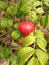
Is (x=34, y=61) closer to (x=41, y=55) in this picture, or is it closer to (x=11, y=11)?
(x=41, y=55)

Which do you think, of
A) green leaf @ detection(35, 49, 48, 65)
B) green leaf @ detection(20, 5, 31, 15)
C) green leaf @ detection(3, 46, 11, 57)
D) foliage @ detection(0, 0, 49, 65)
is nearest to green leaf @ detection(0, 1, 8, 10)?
foliage @ detection(0, 0, 49, 65)

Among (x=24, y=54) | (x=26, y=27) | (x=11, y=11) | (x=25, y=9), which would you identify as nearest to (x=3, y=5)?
(x=11, y=11)

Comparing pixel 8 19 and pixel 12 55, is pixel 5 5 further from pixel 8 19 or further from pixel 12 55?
pixel 12 55

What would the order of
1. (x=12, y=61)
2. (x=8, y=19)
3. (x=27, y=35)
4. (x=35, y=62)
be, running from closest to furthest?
(x=35, y=62) → (x=27, y=35) → (x=8, y=19) → (x=12, y=61)

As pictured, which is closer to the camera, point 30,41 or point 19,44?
point 30,41

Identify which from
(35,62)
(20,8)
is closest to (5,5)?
(20,8)

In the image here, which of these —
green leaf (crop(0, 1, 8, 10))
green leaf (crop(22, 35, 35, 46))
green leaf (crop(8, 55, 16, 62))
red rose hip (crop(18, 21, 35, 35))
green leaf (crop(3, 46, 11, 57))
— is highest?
green leaf (crop(0, 1, 8, 10))

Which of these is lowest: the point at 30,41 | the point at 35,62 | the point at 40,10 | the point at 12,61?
the point at 12,61

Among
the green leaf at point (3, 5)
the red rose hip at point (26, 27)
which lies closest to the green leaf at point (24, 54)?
the red rose hip at point (26, 27)

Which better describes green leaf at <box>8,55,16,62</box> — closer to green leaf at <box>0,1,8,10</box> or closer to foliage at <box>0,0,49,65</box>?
foliage at <box>0,0,49,65</box>

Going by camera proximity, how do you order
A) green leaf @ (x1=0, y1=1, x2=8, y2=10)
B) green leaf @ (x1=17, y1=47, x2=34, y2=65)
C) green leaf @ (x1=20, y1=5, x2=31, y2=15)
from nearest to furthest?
green leaf @ (x1=17, y1=47, x2=34, y2=65), green leaf @ (x1=20, y1=5, x2=31, y2=15), green leaf @ (x1=0, y1=1, x2=8, y2=10)

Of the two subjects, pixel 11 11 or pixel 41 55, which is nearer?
pixel 41 55
